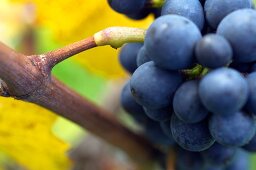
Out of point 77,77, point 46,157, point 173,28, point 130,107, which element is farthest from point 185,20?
point 77,77

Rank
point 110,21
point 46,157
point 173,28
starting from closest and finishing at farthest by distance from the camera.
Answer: point 173,28
point 46,157
point 110,21

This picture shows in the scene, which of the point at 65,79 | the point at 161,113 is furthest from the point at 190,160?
the point at 65,79

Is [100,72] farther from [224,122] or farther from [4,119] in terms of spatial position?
[224,122]

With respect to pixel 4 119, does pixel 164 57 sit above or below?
above

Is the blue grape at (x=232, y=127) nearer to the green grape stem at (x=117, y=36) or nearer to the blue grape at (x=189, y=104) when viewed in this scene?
the blue grape at (x=189, y=104)

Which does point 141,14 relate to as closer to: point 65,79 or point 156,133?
point 156,133

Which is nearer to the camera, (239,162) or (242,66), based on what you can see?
→ (242,66)

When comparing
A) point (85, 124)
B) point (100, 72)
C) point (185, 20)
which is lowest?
point (100, 72)
